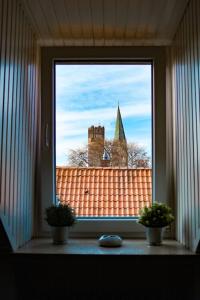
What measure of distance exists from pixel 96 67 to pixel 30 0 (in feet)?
2.04

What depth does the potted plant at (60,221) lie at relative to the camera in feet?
6.98

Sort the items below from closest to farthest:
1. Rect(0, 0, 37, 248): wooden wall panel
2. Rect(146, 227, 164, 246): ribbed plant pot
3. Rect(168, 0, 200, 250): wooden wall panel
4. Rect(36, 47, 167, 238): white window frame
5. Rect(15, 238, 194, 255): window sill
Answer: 1. Rect(0, 0, 37, 248): wooden wall panel
2. Rect(168, 0, 200, 250): wooden wall panel
3. Rect(15, 238, 194, 255): window sill
4. Rect(146, 227, 164, 246): ribbed plant pot
5. Rect(36, 47, 167, 238): white window frame

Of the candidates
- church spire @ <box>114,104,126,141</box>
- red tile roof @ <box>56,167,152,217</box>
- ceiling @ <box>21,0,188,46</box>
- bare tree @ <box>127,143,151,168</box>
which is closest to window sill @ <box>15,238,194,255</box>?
red tile roof @ <box>56,167,152,217</box>

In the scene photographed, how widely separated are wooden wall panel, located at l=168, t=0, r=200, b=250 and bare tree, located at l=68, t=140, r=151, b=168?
0.18 m

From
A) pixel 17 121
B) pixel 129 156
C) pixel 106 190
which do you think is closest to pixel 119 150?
pixel 129 156

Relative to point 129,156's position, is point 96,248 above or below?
below

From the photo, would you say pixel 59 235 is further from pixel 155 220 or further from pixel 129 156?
pixel 129 156

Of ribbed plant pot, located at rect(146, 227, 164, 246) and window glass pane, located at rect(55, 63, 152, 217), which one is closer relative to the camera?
ribbed plant pot, located at rect(146, 227, 164, 246)

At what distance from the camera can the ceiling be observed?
1.96 m

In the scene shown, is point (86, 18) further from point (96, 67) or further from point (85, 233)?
point (85, 233)

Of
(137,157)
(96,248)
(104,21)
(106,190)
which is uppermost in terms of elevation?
(104,21)

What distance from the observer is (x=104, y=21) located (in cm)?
214

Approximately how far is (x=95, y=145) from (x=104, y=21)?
653mm

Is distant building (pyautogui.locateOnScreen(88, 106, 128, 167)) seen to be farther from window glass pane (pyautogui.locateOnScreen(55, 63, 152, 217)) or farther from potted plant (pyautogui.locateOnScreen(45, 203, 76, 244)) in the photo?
potted plant (pyautogui.locateOnScreen(45, 203, 76, 244))
